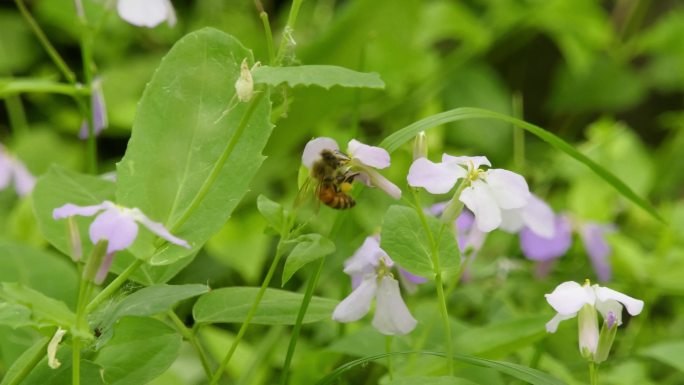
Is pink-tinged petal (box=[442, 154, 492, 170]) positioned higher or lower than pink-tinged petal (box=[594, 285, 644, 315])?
higher

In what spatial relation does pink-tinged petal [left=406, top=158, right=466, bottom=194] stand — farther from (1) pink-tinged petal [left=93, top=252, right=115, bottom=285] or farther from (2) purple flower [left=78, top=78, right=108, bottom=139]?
(2) purple flower [left=78, top=78, right=108, bottom=139]

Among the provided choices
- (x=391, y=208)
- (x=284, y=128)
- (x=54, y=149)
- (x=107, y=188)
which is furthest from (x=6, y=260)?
(x=54, y=149)

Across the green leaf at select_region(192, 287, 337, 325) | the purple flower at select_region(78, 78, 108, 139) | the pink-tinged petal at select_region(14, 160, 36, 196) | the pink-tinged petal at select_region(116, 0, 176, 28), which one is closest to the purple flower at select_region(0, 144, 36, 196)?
the pink-tinged petal at select_region(14, 160, 36, 196)

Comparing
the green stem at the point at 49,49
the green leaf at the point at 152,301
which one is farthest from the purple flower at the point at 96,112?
the green leaf at the point at 152,301

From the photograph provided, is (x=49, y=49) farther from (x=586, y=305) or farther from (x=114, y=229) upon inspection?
(x=586, y=305)

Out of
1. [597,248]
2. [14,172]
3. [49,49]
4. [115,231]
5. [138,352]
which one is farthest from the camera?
[14,172]

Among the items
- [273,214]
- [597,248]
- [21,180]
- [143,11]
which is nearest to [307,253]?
[273,214]
